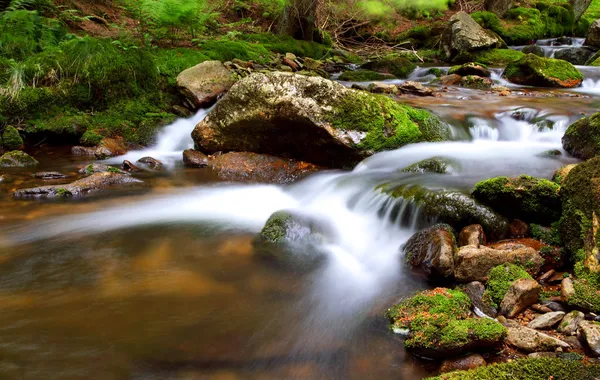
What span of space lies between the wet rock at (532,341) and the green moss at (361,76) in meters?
10.3

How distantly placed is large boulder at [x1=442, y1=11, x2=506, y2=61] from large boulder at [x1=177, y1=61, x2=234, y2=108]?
10.8 m

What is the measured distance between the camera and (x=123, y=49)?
29.6 ft

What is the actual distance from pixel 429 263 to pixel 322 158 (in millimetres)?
3202

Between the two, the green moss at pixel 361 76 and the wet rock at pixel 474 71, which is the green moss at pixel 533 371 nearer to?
the green moss at pixel 361 76

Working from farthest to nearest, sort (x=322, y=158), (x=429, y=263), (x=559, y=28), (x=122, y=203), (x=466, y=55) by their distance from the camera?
1. (x=559, y=28)
2. (x=466, y=55)
3. (x=322, y=158)
4. (x=122, y=203)
5. (x=429, y=263)

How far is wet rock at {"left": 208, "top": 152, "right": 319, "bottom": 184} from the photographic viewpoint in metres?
6.70

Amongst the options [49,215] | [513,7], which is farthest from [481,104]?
[513,7]

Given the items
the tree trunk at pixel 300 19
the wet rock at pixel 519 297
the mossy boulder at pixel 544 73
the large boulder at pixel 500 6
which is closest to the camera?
the wet rock at pixel 519 297

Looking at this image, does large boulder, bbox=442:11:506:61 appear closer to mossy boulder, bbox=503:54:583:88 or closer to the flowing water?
mossy boulder, bbox=503:54:583:88

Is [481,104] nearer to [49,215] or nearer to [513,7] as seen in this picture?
[49,215]

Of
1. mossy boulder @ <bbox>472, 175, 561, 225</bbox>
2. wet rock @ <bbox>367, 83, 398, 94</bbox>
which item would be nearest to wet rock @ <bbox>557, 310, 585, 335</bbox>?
mossy boulder @ <bbox>472, 175, 561, 225</bbox>

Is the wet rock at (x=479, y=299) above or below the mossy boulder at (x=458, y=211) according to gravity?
below

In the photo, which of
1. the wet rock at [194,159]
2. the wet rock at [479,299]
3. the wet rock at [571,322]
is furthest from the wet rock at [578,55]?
the wet rock at [571,322]

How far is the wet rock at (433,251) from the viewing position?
3.65 meters
